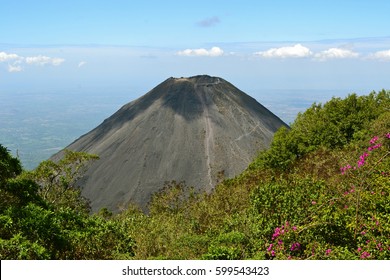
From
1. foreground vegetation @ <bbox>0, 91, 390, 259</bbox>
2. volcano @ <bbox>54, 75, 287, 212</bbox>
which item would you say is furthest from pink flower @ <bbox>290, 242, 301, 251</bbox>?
volcano @ <bbox>54, 75, 287, 212</bbox>

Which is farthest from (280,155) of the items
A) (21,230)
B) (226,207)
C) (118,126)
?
(118,126)

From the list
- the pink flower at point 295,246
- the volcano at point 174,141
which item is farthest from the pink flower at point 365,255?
the volcano at point 174,141

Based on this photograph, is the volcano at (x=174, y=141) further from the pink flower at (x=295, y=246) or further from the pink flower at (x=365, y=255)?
the pink flower at (x=365, y=255)

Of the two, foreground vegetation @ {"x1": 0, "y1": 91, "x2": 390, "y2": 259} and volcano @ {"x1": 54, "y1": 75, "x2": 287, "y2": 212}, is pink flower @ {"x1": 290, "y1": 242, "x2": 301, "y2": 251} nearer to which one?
foreground vegetation @ {"x1": 0, "y1": 91, "x2": 390, "y2": 259}

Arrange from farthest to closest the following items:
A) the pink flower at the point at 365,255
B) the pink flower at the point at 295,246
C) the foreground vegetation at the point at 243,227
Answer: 1. the pink flower at the point at 295,246
2. the foreground vegetation at the point at 243,227
3. the pink flower at the point at 365,255

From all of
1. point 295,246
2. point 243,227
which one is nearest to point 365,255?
point 295,246

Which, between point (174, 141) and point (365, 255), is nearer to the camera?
point (365, 255)

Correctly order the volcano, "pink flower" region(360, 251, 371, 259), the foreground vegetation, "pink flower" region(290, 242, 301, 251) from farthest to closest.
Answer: the volcano, "pink flower" region(290, 242, 301, 251), the foreground vegetation, "pink flower" region(360, 251, 371, 259)

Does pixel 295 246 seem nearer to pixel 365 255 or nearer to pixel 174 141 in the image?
pixel 365 255

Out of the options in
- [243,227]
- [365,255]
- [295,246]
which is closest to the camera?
[365,255]
